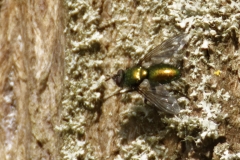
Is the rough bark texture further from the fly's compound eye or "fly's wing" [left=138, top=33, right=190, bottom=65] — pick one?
"fly's wing" [left=138, top=33, right=190, bottom=65]

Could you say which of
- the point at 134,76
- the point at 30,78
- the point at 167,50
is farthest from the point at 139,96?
the point at 30,78

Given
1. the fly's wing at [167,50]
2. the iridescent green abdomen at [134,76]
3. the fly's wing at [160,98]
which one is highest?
the fly's wing at [167,50]

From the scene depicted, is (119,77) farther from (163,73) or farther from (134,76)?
(163,73)

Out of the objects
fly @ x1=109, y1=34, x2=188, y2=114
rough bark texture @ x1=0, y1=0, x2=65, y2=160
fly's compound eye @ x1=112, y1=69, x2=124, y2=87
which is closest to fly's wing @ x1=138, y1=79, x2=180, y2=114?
fly @ x1=109, y1=34, x2=188, y2=114

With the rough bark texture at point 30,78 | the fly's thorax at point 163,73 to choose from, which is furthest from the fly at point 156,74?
the rough bark texture at point 30,78

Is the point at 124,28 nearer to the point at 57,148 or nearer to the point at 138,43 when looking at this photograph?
the point at 138,43

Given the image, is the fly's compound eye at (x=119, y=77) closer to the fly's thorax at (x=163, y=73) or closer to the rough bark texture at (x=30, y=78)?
the fly's thorax at (x=163, y=73)

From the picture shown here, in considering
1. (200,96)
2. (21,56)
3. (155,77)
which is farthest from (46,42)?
(200,96)
